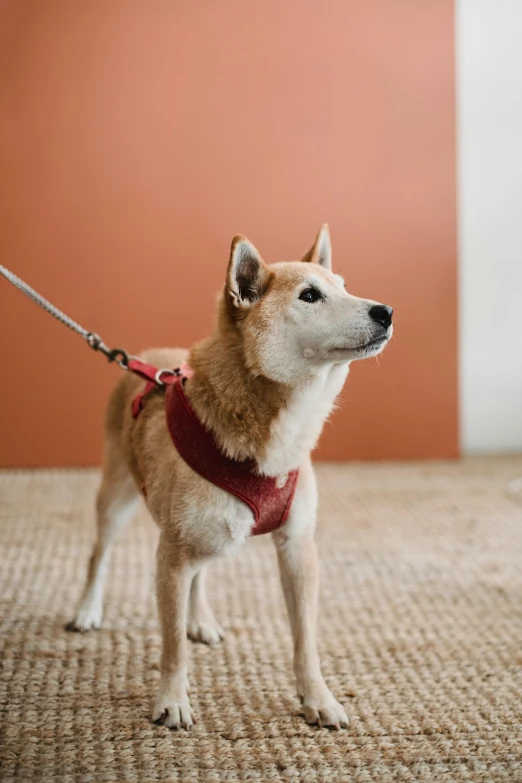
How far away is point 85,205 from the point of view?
3.80 meters

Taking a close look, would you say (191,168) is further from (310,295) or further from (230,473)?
(230,473)

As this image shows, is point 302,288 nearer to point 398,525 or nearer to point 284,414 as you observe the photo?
point 284,414

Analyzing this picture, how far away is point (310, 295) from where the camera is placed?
61.2 inches

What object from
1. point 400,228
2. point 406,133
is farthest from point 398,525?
point 406,133

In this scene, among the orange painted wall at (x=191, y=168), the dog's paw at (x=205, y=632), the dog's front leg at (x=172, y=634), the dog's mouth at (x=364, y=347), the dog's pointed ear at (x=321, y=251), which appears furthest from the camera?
the orange painted wall at (x=191, y=168)

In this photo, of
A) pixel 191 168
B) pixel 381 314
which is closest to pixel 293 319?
pixel 381 314

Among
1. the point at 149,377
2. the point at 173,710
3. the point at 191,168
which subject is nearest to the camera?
the point at 173,710

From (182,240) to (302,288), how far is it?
2.43 meters

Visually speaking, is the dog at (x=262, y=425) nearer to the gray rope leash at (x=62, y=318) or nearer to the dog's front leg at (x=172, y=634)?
the dog's front leg at (x=172, y=634)

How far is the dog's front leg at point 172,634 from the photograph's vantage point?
160 cm

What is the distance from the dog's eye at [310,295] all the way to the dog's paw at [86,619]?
3.59ft

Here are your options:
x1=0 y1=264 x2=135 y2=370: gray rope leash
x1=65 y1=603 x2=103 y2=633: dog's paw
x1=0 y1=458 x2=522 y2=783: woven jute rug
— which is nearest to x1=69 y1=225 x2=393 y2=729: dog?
x1=0 y1=458 x2=522 y2=783: woven jute rug

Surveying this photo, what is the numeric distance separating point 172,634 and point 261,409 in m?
0.50

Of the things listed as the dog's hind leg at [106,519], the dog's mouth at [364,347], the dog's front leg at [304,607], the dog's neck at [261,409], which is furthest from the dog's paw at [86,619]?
the dog's mouth at [364,347]
